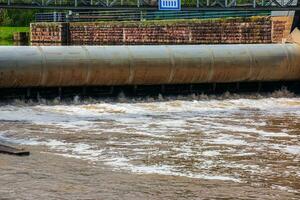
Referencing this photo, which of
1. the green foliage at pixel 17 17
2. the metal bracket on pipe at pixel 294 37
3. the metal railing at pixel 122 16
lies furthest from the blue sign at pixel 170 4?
the green foliage at pixel 17 17

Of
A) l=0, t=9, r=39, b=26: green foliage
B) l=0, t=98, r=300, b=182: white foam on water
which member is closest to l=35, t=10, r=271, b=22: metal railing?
l=0, t=9, r=39, b=26: green foliage

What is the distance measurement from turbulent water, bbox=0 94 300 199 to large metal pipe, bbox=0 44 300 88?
109 cm

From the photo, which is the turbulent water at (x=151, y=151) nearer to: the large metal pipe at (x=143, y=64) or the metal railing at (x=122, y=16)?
the large metal pipe at (x=143, y=64)

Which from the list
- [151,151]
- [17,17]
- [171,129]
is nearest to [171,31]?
[171,129]

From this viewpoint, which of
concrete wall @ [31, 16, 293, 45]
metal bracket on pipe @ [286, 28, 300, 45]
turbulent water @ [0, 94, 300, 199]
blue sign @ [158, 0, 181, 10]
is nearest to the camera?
turbulent water @ [0, 94, 300, 199]

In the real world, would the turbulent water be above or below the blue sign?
below

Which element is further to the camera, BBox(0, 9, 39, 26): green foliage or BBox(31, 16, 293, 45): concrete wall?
BBox(0, 9, 39, 26): green foliage

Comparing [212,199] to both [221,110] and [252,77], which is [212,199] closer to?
[221,110]

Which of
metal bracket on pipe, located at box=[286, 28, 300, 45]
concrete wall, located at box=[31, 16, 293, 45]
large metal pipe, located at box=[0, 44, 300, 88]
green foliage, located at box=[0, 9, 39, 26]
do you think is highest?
metal bracket on pipe, located at box=[286, 28, 300, 45]

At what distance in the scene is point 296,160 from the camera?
12.8m

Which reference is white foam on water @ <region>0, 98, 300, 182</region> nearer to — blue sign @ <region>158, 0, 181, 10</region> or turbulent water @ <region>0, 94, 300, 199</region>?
turbulent water @ <region>0, 94, 300, 199</region>

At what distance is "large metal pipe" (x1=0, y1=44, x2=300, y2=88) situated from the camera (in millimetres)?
21266

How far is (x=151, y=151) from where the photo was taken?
1355 cm

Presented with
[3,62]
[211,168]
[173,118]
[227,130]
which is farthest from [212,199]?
[3,62]
